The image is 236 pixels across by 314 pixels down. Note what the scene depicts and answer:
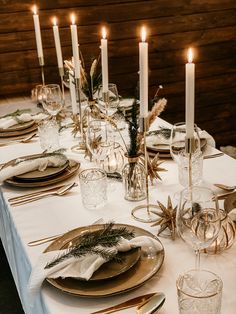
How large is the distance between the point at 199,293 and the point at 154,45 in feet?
→ 9.25

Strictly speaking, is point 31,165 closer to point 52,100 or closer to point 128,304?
point 52,100

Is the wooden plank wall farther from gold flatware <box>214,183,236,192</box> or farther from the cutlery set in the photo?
the cutlery set

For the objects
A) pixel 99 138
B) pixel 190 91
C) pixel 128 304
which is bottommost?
pixel 128 304

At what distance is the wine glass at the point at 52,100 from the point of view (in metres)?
2.17

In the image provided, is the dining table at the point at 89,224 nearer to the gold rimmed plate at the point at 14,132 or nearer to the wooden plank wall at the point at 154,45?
the gold rimmed plate at the point at 14,132

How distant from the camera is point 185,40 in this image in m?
3.68

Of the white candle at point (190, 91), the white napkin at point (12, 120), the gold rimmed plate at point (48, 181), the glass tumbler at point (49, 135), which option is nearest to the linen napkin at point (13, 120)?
the white napkin at point (12, 120)

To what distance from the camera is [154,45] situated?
3.61 m

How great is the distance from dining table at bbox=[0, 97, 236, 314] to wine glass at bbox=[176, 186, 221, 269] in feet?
0.25

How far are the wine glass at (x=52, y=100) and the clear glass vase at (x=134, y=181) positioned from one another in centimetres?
74

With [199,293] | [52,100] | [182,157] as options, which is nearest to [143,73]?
[182,157]

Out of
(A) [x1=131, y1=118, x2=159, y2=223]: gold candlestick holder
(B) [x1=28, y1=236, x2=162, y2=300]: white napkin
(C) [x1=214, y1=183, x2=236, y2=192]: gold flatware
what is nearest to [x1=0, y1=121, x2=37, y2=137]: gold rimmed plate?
(A) [x1=131, y1=118, x2=159, y2=223]: gold candlestick holder

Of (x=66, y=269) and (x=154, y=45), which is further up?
(x=154, y=45)

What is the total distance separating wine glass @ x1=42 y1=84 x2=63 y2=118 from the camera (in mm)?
2166
